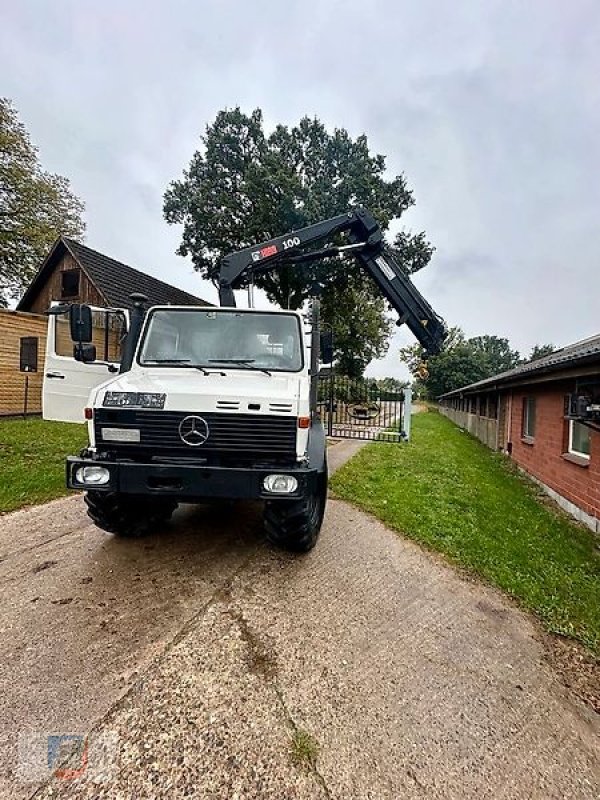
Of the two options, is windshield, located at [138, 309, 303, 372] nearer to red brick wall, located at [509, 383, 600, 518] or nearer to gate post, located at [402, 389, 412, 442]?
red brick wall, located at [509, 383, 600, 518]

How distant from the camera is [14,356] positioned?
35.2 feet

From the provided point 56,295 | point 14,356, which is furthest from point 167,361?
point 56,295

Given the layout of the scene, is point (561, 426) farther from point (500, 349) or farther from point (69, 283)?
point (500, 349)

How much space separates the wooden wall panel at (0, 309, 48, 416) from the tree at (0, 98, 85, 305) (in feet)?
28.7

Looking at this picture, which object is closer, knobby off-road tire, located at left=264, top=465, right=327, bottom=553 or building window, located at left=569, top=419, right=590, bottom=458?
knobby off-road tire, located at left=264, top=465, right=327, bottom=553

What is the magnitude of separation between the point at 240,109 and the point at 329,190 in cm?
602

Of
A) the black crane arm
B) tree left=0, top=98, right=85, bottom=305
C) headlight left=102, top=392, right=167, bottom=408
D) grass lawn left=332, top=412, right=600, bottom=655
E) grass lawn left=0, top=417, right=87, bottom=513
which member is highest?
tree left=0, top=98, right=85, bottom=305

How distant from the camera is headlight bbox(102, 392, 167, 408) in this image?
278 cm

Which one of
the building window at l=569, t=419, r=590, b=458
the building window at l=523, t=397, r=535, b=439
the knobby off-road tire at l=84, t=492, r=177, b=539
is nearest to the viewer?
the knobby off-road tire at l=84, t=492, r=177, b=539

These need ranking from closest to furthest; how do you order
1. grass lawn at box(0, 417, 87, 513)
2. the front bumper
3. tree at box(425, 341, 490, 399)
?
the front bumper < grass lawn at box(0, 417, 87, 513) < tree at box(425, 341, 490, 399)

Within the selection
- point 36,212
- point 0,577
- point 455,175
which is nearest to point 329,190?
point 455,175

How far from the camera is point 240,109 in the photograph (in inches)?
731

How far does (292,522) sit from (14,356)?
10.9 m

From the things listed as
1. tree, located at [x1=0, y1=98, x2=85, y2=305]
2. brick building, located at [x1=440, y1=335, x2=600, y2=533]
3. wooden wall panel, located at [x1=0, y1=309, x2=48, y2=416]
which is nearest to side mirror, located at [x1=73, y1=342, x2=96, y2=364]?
brick building, located at [x1=440, y1=335, x2=600, y2=533]
